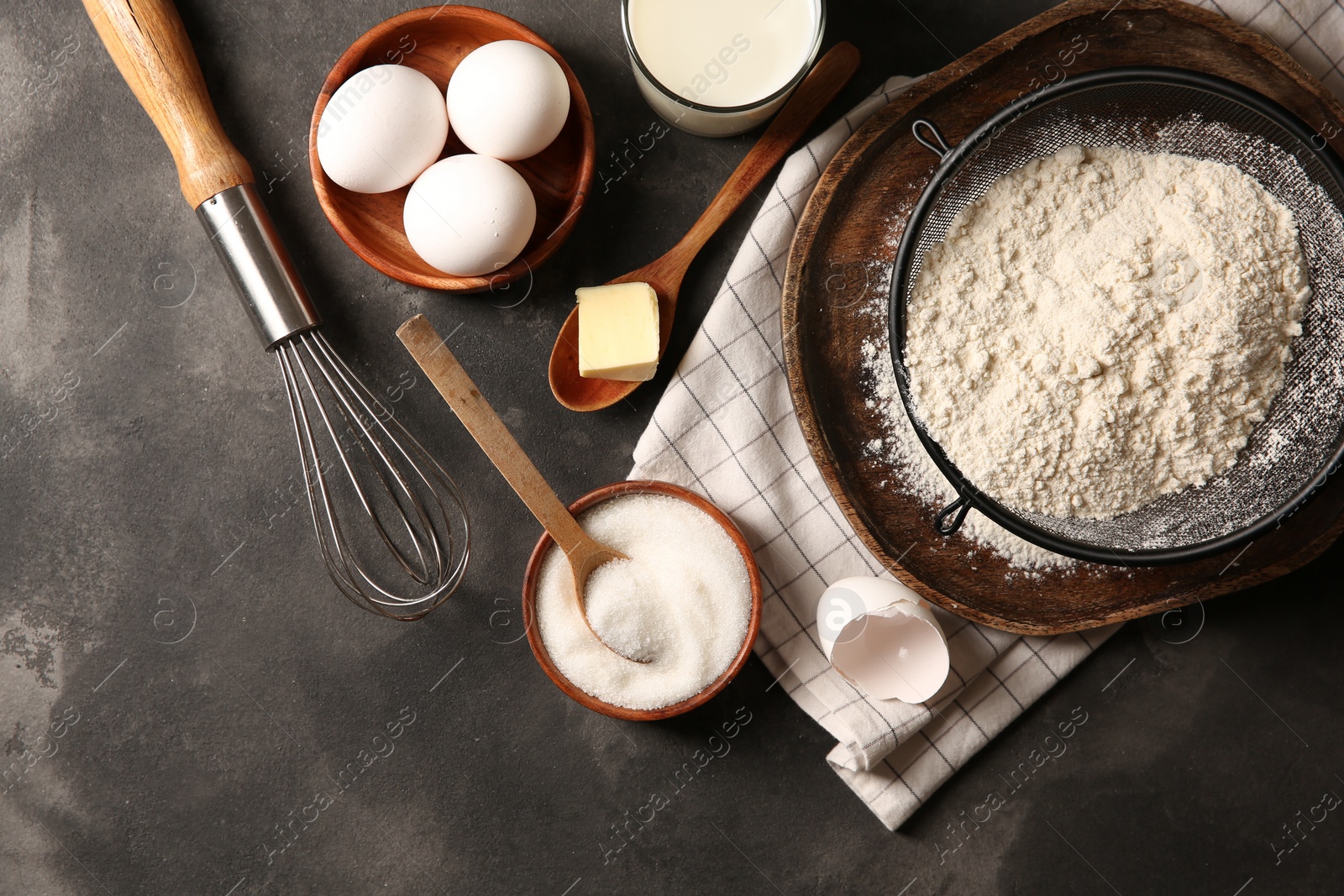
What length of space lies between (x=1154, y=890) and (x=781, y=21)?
1257mm

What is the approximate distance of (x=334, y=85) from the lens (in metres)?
0.88

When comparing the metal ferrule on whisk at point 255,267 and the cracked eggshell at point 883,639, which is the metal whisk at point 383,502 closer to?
the metal ferrule on whisk at point 255,267

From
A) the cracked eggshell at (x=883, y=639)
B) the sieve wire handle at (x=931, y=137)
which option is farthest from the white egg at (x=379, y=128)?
the cracked eggshell at (x=883, y=639)

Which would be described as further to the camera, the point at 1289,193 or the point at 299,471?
the point at 299,471

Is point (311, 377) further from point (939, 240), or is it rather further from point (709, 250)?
point (939, 240)

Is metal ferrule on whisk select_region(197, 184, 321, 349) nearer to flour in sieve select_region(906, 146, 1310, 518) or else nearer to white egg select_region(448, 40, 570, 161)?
white egg select_region(448, 40, 570, 161)

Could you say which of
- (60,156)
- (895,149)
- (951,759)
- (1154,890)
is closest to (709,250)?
(895,149)

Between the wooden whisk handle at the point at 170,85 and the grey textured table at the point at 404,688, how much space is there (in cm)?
12

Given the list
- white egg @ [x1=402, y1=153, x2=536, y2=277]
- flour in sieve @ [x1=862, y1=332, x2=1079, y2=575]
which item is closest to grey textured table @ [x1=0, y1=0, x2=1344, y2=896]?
white egg @ [x1=402, y1=153, x2=536, y2=277]

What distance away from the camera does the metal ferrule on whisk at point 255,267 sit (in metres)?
0.89

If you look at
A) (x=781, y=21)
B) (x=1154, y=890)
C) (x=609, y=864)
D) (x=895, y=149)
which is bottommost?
(x=1154, y=890)

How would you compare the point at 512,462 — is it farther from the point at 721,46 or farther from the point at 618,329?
the point at 721,46

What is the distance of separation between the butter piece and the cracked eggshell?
378mm

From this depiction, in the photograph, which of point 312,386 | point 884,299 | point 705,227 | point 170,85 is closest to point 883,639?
point 884,299
